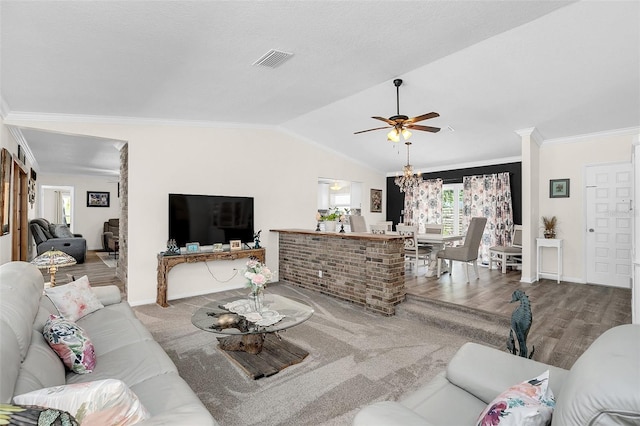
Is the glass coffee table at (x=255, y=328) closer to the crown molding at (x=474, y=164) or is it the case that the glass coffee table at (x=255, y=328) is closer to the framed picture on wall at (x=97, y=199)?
the crown molding at (x=474, y=164)

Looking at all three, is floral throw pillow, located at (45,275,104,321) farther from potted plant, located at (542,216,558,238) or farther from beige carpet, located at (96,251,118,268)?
potted plant, located at (542,216,558,238)

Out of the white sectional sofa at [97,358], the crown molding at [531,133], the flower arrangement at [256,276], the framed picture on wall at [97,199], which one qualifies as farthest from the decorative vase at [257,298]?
the framed picture on wall at [97,199]

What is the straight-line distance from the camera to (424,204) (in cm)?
811

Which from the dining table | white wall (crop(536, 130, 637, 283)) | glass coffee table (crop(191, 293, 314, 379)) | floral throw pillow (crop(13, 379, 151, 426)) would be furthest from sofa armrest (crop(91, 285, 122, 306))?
white wall (crop(536, 130, 637, 283))

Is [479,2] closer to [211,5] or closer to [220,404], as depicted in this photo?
[211,5]

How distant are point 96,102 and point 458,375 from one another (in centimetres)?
456

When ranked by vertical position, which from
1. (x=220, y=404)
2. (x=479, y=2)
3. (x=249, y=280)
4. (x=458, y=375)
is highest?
(x=479, y=2)

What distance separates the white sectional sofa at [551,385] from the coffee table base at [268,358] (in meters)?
1.44

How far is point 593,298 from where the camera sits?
14.6 ft

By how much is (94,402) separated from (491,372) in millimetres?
1705

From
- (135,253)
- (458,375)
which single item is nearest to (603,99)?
(458,375)

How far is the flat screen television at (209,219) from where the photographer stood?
15.7 feet

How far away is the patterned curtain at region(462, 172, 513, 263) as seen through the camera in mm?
6742

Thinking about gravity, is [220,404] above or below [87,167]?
below
